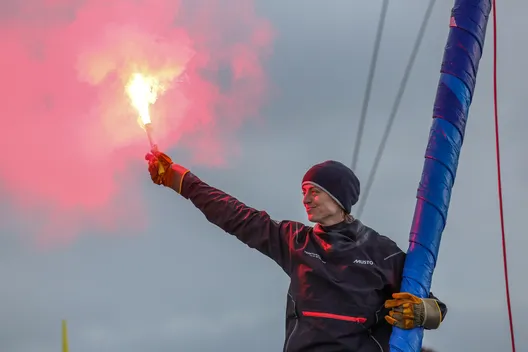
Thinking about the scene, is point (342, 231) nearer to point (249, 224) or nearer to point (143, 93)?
point (249, 224)

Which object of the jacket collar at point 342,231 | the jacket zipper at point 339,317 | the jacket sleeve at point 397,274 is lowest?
the jacket zipper at point 339,317

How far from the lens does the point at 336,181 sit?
8.30m

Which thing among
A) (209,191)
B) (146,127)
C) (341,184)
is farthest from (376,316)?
(146,127)

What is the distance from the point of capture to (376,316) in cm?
820

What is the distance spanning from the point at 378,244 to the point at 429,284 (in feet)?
1.92

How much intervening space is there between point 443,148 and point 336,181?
1.31 m

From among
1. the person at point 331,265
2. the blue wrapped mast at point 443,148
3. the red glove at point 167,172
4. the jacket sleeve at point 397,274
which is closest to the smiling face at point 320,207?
the person at point 331,265

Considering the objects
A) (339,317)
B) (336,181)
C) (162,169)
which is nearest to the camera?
(339,317)

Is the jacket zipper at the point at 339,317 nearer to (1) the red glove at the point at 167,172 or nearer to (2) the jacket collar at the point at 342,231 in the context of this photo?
(2) the jacket collar at the point at 342,231

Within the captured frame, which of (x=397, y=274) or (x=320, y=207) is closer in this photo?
(x=320, y=207)

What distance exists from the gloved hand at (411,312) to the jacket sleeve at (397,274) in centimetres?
13

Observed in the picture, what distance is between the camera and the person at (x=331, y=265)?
8055mm

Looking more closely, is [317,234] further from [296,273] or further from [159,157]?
[159,157]

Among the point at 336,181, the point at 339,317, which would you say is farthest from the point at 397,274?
the point at 336,181
